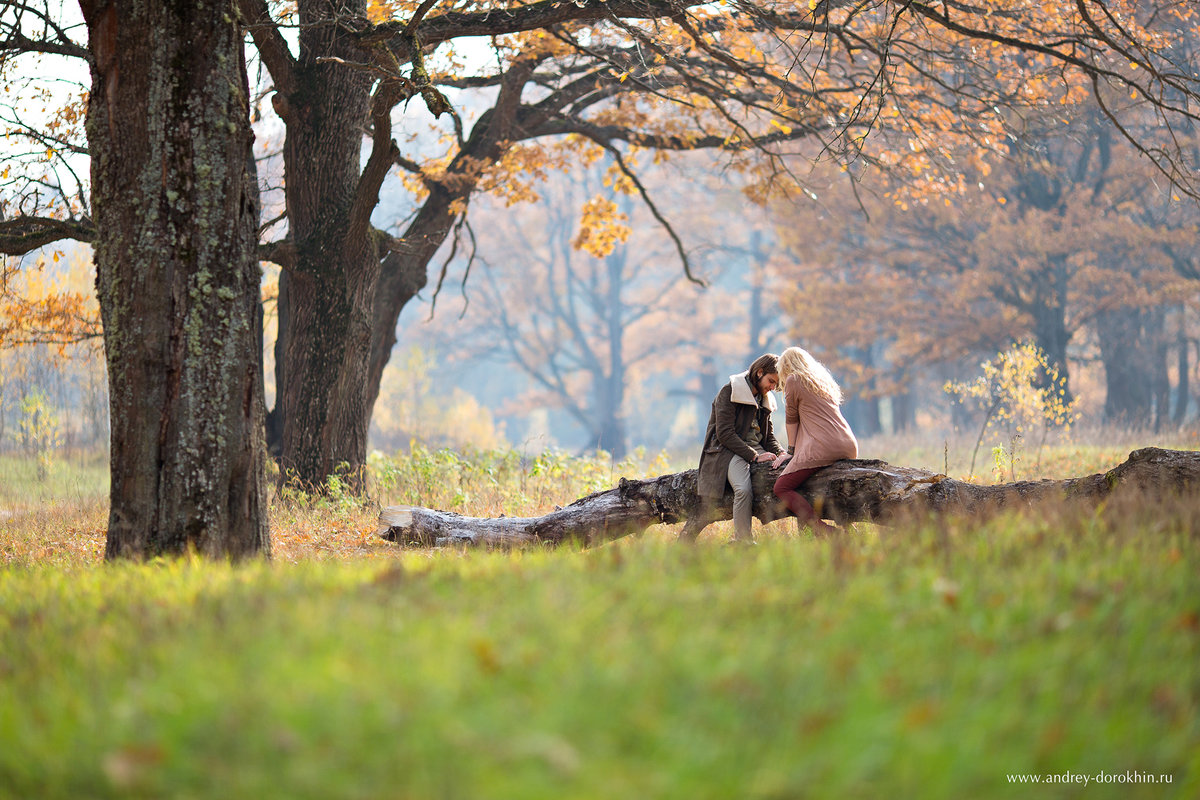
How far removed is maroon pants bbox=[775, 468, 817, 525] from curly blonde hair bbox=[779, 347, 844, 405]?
2.00ft

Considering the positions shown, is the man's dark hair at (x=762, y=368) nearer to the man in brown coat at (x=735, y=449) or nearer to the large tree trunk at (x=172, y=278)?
the man in brown coat at (x=735, y=449)

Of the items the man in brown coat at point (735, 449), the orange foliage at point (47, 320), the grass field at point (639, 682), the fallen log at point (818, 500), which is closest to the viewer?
the grass field at point (639, 682)

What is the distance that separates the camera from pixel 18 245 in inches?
352

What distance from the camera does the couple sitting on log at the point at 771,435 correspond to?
673 centimetres

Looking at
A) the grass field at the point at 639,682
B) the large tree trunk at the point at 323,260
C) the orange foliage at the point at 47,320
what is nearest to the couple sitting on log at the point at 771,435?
the grass field at the point at 639,682

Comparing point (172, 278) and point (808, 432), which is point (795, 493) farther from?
point (172, 278)

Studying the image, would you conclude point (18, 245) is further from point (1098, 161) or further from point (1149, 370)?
point (1149, 370)

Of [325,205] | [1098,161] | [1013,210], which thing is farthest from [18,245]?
[1098,161]

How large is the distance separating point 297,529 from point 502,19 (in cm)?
543

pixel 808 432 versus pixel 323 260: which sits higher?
pixel 323 260

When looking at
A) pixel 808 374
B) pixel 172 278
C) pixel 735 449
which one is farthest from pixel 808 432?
pixel 172 278

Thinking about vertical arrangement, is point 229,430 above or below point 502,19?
below

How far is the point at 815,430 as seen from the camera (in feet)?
22.1

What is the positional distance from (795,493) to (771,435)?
0.86 m
